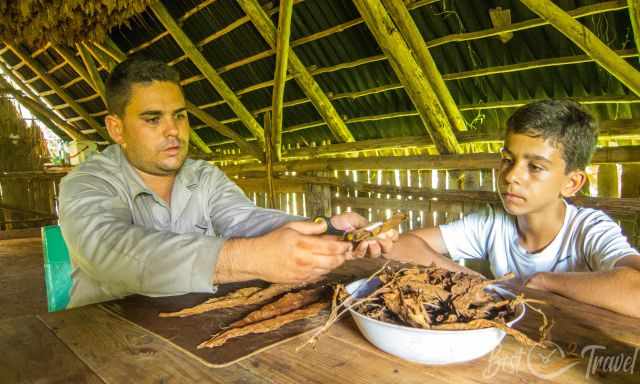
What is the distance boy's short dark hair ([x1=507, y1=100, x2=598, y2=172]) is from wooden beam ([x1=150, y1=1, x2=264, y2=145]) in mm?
5054

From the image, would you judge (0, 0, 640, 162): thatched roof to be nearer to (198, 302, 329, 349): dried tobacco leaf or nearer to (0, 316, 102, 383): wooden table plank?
(198, 302, 329, 349): dried tobacco leaf

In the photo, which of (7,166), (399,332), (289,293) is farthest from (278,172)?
(7,166)

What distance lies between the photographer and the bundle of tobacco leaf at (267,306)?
3.84 feet

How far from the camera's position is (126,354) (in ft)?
3.54

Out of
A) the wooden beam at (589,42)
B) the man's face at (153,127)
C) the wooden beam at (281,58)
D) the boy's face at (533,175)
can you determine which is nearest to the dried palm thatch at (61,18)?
the wooden beam at (281,58)

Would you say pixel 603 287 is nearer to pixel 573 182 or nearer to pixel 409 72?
pixel 573 182

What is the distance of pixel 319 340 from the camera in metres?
1.13

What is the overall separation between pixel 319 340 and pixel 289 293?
0.35 metres

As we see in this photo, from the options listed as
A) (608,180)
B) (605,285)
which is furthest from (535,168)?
(608,180)

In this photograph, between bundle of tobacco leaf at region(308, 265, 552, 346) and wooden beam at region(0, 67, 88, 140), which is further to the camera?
wooden beam at region(0, 67, 88, 140)

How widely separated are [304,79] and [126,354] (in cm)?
465

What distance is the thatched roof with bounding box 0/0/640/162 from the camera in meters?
3.53

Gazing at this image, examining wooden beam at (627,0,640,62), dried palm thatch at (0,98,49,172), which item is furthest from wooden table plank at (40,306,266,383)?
dried palm thatch at (0,98,49,172)

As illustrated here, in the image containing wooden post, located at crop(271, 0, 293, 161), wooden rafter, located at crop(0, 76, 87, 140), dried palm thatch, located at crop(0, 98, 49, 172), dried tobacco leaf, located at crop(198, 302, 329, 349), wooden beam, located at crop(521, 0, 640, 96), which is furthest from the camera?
dried palm thatch, located at crop(0, 98, 49, 172)
